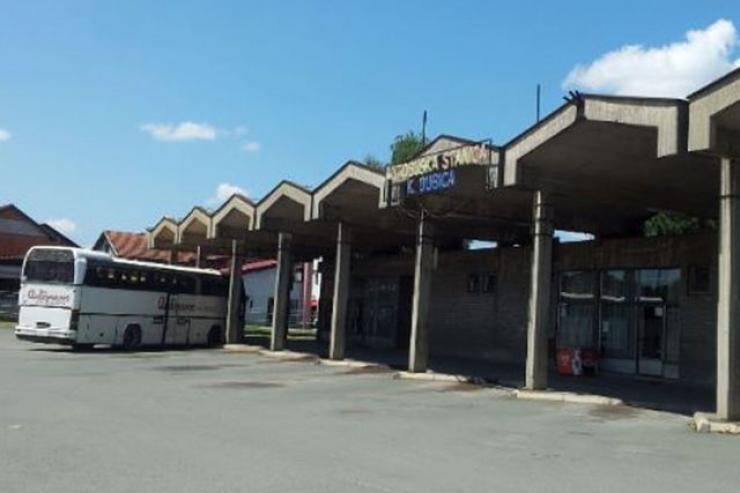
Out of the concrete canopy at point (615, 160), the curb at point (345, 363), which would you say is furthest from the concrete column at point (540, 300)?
the curb at point (345, 363)

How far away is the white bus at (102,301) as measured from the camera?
105ft

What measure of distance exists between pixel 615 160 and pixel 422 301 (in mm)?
7486

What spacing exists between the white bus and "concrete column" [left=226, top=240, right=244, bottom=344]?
4.90 feet

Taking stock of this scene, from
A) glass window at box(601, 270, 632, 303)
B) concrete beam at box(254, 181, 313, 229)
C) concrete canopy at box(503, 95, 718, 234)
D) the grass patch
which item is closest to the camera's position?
concrete canopy at box(503, 95, 718, 234)

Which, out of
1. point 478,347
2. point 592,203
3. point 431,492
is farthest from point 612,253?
point 431,492

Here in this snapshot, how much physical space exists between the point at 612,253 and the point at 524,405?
37.3 ft

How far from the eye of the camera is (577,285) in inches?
1198

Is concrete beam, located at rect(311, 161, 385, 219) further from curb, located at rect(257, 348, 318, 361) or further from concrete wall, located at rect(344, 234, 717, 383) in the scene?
concrete wall, located at rect(344, 234, 717, 383)

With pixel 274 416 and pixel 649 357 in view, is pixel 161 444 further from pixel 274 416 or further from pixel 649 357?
pixel 649 357

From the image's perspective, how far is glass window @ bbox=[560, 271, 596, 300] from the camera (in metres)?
29.8

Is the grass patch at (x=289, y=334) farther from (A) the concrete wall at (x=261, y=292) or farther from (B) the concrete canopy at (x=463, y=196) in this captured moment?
(B) the concrete canopy at (x=463, y=196)

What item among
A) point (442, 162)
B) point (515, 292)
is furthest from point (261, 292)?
point (442, 162)

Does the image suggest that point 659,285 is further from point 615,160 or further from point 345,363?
point 345,363

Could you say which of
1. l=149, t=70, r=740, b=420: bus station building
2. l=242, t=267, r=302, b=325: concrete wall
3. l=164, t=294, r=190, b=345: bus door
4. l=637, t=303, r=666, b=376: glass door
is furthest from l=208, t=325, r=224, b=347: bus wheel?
l=242, t=267, r=302, b=325: concrete wall
